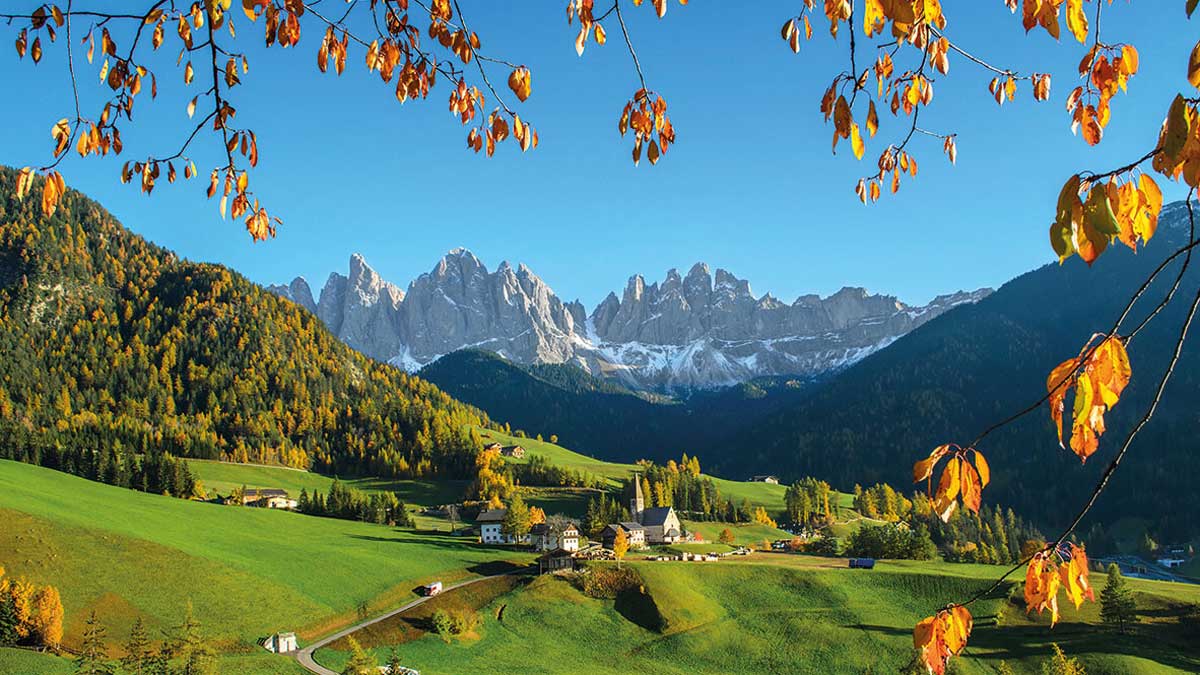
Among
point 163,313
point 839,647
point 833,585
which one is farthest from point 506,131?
point 163,313

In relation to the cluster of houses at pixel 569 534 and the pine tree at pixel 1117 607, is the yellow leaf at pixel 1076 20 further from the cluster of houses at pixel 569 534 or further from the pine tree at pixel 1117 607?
the cluster of houses at pixel 569 534

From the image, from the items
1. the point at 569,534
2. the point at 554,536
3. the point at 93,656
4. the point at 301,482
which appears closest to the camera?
the point at 93,656

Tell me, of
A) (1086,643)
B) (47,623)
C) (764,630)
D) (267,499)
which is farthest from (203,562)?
(1086,643)

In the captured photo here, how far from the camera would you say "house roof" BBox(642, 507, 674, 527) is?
328 feet

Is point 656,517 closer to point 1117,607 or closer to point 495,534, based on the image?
point 495,534

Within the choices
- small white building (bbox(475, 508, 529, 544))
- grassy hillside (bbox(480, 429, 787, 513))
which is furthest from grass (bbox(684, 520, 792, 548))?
small white building (bbox(475, 508, 529, 544))

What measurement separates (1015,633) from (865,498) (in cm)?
9382

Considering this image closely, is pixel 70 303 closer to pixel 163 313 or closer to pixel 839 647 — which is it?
pixel 163 313

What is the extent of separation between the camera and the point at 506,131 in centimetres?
709

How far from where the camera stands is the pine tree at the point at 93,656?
112 feet

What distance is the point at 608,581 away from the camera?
68.8 meters

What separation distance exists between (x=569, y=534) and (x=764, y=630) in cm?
2870

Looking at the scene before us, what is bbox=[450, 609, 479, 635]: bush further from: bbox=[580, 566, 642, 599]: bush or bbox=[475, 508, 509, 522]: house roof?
bbox=[475, 508, 509, 522]: house roof

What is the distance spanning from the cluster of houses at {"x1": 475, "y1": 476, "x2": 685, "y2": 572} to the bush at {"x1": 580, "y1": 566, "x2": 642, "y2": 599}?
3.38m
